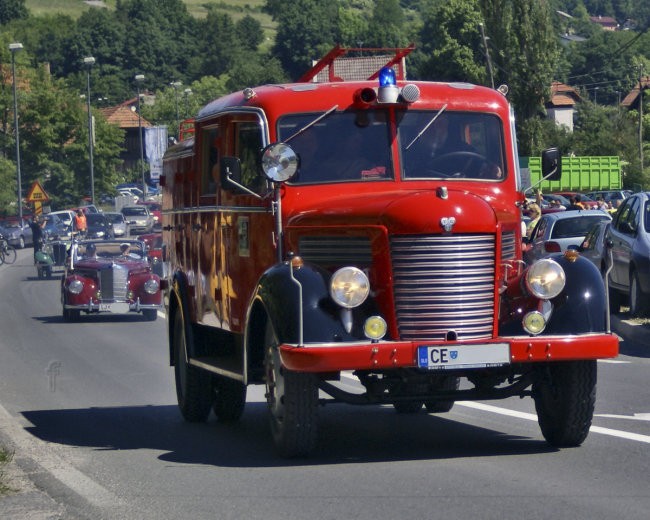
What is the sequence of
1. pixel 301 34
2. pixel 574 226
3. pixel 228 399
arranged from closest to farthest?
1. pixel 228 399
2. pixel 574 226
3. pixel 301 34

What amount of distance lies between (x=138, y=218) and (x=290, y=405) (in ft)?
217

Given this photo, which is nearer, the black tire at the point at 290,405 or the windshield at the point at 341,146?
the black tire at the point at 290,405

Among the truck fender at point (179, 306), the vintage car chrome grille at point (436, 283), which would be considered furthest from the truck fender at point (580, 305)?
the truck fender at point (179, 306)

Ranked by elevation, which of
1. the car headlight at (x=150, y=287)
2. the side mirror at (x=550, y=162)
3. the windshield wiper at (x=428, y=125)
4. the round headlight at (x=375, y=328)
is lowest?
the car headlight at (x=150, y=287)

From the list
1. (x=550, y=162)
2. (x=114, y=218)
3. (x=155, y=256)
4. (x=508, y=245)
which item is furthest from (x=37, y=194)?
(x=508, y=245)

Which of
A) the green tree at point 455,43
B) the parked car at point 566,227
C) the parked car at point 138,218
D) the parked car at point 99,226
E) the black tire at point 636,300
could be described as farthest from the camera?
the green tree at point 455,43

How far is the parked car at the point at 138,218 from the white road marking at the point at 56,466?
5887cm

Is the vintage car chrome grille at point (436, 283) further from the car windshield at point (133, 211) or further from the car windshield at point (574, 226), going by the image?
the car windshield at point (133, 211)

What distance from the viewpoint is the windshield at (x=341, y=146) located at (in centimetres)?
996

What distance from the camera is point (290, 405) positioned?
8.91m

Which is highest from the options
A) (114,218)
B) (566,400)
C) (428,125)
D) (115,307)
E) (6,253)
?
(428,125)

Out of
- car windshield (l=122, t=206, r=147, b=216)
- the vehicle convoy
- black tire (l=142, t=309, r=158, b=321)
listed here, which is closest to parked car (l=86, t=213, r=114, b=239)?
car windshield (l=122, t=206, r=147, b=216)

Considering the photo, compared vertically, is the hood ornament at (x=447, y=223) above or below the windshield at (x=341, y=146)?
below

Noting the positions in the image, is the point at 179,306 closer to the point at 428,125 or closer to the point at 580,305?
the point at 428,125
